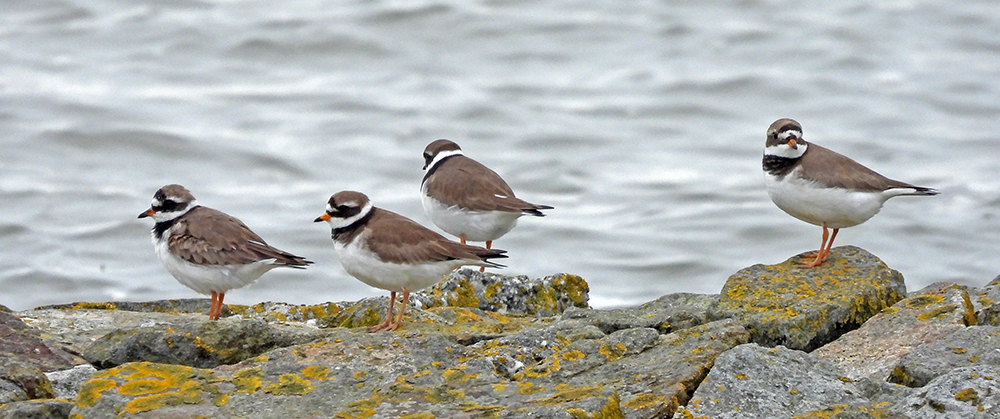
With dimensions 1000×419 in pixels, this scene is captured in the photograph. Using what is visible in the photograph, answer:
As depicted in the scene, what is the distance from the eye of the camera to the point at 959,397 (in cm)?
505

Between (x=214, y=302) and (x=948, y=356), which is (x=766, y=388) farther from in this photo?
(x=214, y=302)

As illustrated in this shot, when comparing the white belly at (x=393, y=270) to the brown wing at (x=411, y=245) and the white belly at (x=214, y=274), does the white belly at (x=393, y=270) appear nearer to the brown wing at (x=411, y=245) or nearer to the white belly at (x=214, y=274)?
the brown wing at (x=411, y=245)

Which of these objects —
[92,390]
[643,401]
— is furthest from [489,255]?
[92,390]

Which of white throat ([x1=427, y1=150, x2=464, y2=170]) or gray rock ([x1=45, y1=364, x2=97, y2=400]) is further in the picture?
white throat ([x1=427, y1=150, x2=464, y2=170])

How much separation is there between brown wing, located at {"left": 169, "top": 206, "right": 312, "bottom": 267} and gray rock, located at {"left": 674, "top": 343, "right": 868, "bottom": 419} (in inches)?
160

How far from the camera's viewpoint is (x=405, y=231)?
8.08m

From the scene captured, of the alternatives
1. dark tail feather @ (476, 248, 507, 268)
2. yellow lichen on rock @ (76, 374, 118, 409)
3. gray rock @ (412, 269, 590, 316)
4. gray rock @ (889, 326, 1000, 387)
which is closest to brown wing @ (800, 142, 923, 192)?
gray rock @ (412, 269, 590, 316)

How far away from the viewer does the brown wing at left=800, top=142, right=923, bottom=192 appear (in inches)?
367

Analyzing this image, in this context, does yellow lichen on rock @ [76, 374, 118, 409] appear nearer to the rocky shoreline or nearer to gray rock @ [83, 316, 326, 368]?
the rocky shoreline

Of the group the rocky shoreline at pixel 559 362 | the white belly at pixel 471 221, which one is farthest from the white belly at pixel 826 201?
the white belly at pixel 471 221

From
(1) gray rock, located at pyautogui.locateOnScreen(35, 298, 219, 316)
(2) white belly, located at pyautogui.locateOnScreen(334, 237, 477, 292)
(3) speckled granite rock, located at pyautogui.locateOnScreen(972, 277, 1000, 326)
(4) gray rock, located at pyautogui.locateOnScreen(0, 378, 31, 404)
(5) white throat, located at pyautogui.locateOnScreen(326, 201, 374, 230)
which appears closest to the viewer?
(4) gray rock, located at pyautogui.locateOnScreen(0, 378, 31, 404)

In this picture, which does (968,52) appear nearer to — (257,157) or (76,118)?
(257,157)

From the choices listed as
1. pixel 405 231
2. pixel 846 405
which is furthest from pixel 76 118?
pixel 846 405

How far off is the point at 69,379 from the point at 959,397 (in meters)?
4.60
